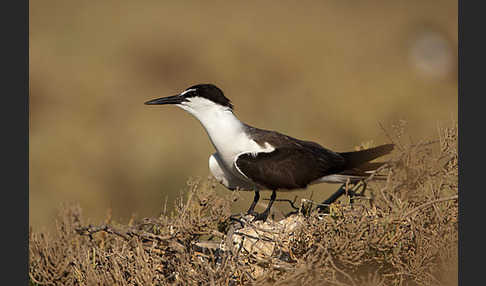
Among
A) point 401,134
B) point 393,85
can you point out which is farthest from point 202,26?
point 401,134

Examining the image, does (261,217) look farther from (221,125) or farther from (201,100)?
(201,100)

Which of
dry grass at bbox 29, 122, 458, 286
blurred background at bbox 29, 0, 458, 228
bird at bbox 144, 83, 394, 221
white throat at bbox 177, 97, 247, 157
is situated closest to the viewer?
dry grass at bbox 29, 122, 458, 286

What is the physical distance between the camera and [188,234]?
3561 mm

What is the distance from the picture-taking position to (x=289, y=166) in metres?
4.25

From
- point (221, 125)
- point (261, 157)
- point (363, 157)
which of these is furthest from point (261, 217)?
point (363, 157)

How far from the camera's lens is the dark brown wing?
163 inches

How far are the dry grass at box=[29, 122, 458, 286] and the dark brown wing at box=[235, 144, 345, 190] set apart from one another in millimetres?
561

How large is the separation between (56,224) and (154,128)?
6.94 m

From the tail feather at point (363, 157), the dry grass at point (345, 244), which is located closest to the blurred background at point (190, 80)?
the tail feather at point (363, 157)

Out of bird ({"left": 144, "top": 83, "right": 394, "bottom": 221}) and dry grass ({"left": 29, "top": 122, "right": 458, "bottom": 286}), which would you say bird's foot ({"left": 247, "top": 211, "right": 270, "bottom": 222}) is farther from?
dry grass ({"left": 29, "top": 122, "right": 458, "bottom": 286})

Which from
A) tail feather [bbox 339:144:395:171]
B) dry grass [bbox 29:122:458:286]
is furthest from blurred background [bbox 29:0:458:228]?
dry grass [bbox 29:122:458:286]

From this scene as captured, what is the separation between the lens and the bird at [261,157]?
4.19m

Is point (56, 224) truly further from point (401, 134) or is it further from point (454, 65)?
point (454, 65)

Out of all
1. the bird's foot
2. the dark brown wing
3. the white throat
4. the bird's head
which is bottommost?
the bird's foot
